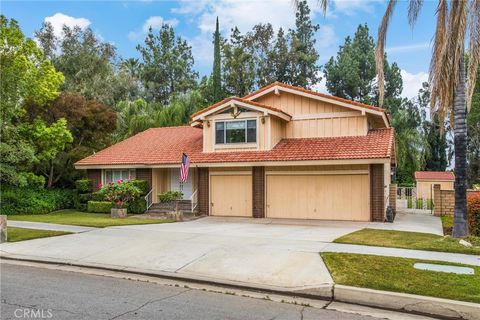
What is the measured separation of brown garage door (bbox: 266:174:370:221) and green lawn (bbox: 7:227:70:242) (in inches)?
369

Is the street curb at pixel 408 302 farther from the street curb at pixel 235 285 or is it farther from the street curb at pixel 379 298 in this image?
the street curb at pixel 235 285

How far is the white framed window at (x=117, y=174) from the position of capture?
73.8ft

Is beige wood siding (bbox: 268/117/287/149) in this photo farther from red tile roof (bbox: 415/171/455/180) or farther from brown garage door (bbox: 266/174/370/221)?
red tile roof (bbox: 415/171/455/180)

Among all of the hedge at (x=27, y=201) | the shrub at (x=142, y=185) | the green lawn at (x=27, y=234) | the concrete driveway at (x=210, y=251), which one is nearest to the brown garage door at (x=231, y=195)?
the shrub at (x=142, y=185)

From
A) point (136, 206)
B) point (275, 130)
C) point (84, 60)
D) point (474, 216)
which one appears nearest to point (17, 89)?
point (136, 206)

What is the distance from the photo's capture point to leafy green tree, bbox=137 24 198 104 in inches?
1972

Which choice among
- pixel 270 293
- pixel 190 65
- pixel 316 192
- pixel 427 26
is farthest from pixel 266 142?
pixel 190 65

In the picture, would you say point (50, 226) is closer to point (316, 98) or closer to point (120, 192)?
point (120, 192)

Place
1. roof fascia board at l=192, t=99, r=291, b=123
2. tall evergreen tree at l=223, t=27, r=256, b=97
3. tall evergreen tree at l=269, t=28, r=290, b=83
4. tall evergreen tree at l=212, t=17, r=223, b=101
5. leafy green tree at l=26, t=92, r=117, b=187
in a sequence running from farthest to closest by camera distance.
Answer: tall evergreen tree at l=269, t=28, r=290, b=83 → tall evergreen tree at l=223, t=27, r=256, b=97 → tall evergreen tree at l=212, t=17, r=223, b=101 → leafy green tree at l=26, t=92, r=117, b=187 → roof fascia board at l=192, t=99, r=291, b=123

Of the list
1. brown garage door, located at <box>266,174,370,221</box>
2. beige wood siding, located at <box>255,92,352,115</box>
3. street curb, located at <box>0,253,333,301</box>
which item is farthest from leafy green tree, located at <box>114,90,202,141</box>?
street curb, located at <box>0,253,333,301</box>

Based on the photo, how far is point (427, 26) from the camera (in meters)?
12.1

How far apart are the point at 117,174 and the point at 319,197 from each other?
11.2 m

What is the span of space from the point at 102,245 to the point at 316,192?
10.0 m

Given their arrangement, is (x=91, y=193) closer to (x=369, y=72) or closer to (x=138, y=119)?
(x=138, y=119)
